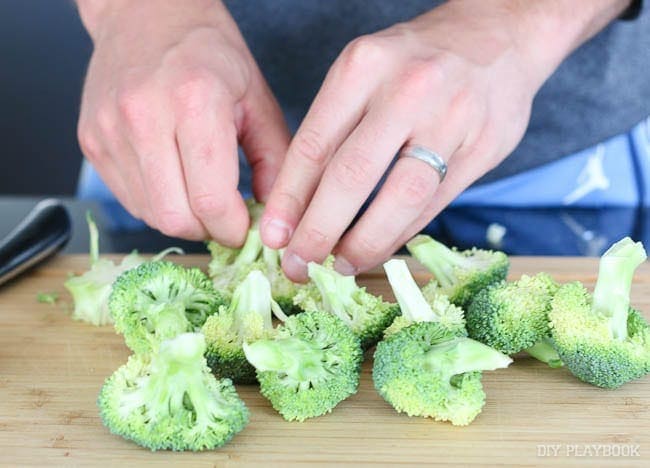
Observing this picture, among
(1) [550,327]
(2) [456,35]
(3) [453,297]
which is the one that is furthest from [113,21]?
(1) [550,327]

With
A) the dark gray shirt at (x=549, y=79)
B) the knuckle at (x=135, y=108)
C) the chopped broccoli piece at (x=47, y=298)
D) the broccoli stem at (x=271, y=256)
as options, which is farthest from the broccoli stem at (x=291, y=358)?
the dark gray shirt at (x=549, y=79)

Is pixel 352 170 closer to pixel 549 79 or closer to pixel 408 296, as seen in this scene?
pixel 408 296

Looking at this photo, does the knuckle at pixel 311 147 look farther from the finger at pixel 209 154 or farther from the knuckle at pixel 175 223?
the knuckle at pixel 175 223

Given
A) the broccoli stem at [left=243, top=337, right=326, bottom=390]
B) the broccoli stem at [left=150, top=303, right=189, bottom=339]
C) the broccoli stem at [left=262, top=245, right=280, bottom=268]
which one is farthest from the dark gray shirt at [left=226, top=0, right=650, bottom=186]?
the broccoli stem at [left=243, top=337, right=326, bottom=390]

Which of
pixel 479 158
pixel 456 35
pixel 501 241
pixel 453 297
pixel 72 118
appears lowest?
pixel 72 118

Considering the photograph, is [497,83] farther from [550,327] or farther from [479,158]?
[550,327]
